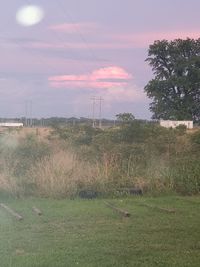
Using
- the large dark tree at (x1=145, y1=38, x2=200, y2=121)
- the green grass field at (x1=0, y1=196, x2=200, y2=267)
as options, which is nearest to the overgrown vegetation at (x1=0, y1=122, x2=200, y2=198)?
the green grass field at (x1=0, y1=196, x2=200, y2=267)

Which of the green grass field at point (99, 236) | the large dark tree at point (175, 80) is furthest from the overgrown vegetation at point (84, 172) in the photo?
the large dark tree at point (175, 80)

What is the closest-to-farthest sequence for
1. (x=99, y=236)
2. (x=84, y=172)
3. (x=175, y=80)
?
(x=99, y=236), (x=84, y=172), (x=175, y=80)

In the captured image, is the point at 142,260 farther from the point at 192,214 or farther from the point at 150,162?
the point at 150,162

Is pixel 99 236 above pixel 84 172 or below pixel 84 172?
below

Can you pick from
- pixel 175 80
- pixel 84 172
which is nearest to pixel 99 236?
pixel 84 172

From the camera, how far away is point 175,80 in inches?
3282

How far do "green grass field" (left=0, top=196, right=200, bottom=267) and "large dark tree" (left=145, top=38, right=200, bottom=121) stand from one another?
70.1m

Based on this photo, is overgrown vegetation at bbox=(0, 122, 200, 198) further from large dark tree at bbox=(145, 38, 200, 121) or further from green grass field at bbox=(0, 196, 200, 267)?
large dark tree at bbox=(145, 38, 200, 121)

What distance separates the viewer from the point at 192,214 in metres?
12.9

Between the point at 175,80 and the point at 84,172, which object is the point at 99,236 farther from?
the point at 175,80

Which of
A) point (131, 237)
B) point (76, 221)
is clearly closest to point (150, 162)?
point (76, 221)

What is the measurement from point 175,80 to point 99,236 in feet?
244

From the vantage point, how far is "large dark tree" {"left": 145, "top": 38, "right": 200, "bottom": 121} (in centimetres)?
8419

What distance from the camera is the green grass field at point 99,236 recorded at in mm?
8547
